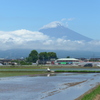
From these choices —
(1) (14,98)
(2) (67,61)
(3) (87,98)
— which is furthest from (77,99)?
(2) (67,61)

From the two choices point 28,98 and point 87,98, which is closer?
point 87,98

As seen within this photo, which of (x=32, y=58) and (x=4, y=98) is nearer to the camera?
(x=4, y=98)

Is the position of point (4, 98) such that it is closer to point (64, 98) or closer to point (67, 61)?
point (64, 98)

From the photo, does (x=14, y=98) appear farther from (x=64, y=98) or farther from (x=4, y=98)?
(x=64, y=98)

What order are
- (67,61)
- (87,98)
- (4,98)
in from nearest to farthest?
(87,98)
(4,98)
(67,61)

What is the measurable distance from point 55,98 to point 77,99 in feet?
6.39

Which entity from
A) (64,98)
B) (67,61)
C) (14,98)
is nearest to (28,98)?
(14,98)

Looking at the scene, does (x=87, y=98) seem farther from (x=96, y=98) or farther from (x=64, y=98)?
(x=64, y=98)

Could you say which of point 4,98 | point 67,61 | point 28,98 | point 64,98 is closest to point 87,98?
point 64,98

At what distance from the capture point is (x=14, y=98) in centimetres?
2358

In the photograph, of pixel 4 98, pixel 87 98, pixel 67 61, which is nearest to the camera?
pixel 87 98

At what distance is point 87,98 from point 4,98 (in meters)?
6.74

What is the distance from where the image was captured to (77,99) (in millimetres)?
22750

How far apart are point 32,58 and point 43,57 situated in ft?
25.7
